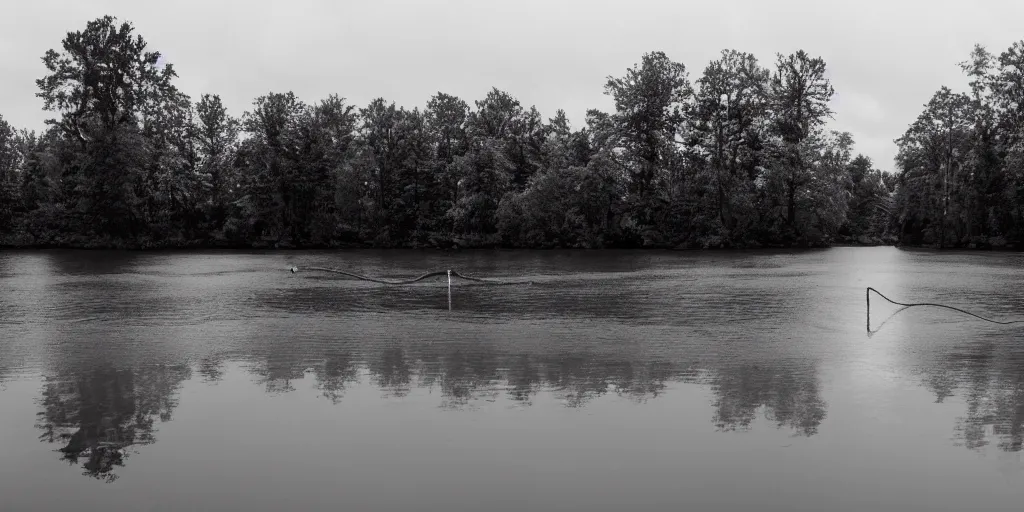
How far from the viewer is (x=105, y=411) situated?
1289 centimetres

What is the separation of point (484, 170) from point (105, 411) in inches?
3129

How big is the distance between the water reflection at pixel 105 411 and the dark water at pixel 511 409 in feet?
0.17

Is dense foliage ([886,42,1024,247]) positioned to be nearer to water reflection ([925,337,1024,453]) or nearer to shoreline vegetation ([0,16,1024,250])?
shoreline vegetation ([0,16,1024,250])

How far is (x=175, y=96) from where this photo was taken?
88375mm

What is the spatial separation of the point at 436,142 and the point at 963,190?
56.6 meters

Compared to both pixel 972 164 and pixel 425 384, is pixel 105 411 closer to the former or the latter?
pixel 425 384

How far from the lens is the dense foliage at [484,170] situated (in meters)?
83.4

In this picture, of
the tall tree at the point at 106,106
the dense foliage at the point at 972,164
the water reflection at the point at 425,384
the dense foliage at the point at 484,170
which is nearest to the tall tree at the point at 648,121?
the dense foliage at the point at 484,170

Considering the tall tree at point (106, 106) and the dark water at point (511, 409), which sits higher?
the tall tree at point (106, 106)

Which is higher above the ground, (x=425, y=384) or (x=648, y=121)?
(x=648, y=121)

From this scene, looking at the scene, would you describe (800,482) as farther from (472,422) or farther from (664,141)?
(664,141)

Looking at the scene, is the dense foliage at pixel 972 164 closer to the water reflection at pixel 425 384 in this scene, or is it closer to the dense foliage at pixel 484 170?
the dense foliage at pixel 484 170

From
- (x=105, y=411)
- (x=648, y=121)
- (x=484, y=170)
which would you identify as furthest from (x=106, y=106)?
(x=105, y=411)

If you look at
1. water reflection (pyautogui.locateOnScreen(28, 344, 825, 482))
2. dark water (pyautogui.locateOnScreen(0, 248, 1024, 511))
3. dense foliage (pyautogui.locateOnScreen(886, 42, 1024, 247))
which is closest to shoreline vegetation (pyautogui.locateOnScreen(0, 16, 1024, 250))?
dense foliage (pyautogui.locateOnScreen(886, 42, 1024, 247))
